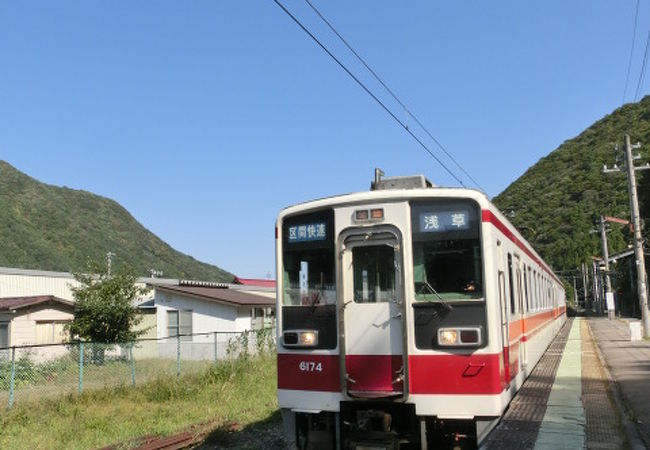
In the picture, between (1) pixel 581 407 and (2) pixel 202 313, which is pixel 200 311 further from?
(1) pixel 581 407

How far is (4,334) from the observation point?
77.1 ft

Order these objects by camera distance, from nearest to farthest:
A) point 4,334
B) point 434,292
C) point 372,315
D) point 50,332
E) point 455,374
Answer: point 455,374 < point 434,292 < point 372,315 < point 4,334 < point 50,332

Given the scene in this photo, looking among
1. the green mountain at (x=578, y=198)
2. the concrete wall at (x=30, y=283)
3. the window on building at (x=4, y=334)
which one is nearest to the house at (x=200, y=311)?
the window on building at (x=4, y=334)

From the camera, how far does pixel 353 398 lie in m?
5.95

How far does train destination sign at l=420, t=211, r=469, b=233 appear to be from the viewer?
5.93 meters

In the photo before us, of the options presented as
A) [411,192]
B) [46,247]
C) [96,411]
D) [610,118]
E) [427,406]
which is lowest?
[96,411]

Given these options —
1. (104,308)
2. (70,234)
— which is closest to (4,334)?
(104,308)

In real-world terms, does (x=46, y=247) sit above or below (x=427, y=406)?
above

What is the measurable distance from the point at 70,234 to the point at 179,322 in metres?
79.0

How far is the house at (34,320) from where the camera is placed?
2328cm

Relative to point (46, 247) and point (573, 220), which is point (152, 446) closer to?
point (573, 220)

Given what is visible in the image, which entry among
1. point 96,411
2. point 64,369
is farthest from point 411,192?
point 64,369

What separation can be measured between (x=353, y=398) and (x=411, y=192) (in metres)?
2.12

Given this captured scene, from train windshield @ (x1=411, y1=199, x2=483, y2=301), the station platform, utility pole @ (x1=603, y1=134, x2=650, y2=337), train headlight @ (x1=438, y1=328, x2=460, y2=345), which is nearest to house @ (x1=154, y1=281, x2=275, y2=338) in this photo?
the station platform
